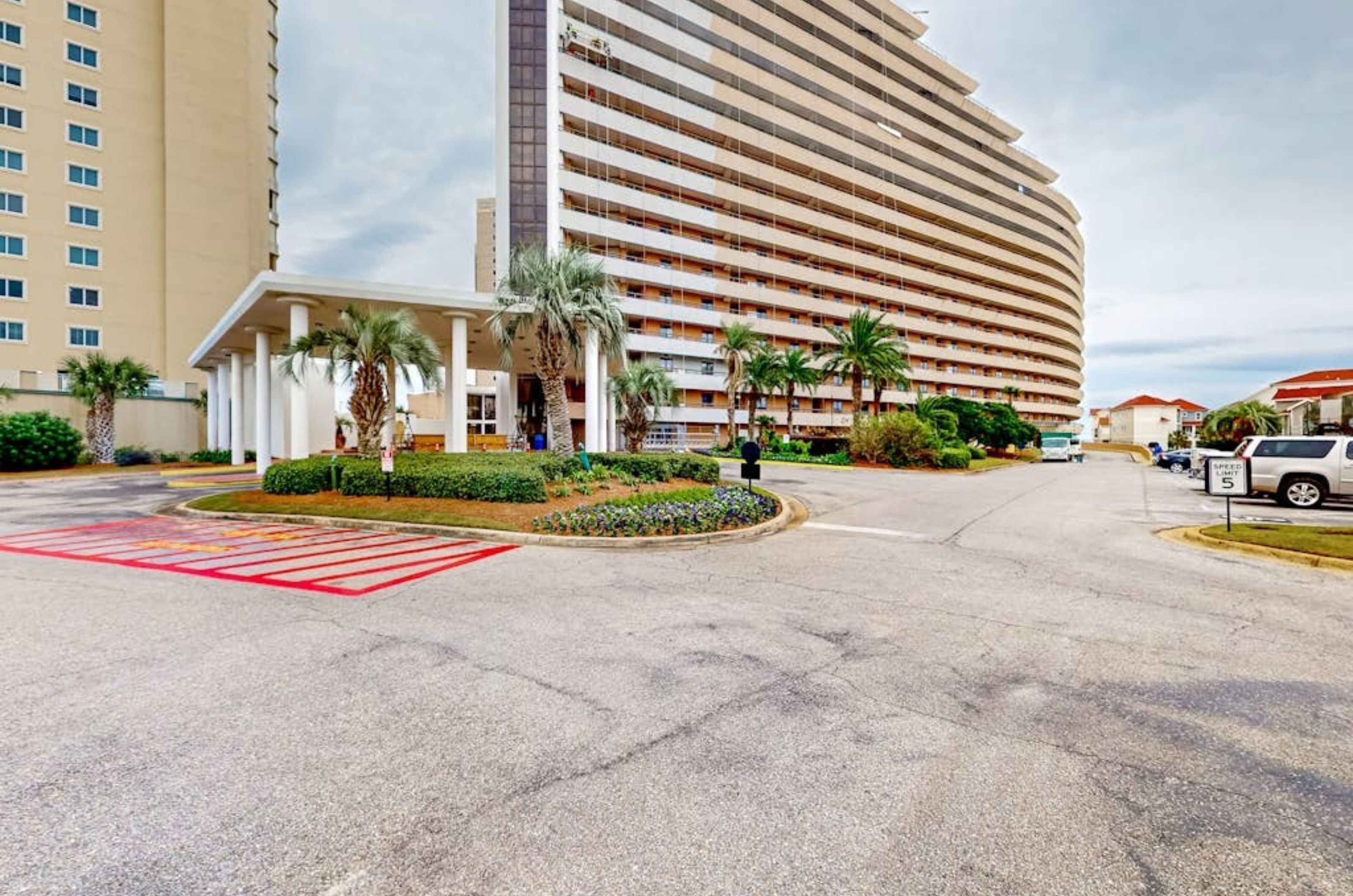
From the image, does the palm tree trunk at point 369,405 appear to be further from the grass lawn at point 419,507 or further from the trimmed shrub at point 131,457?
the trimmed shrub at point 131,457

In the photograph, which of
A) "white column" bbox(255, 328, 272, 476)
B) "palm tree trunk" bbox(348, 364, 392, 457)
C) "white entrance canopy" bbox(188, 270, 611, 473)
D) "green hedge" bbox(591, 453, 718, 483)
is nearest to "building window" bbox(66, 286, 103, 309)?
"white entrance canopy" bbox(188, 270, 611, 473)

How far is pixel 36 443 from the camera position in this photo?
1093 inches

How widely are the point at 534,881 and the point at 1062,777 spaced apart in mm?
2963

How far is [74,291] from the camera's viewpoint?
128 ft

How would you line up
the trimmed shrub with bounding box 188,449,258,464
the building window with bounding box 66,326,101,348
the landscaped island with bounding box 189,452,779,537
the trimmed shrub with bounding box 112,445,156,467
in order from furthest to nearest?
the building window with bounding box 66,326,101,348, the trimmed shrub with bounding box 188,449,258,464, the trimmed shrub with bounding box 112,445,156,467, the landscaped island with bounding box 189,452,779,537

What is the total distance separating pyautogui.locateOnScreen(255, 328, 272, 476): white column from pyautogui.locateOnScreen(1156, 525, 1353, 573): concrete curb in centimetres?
2813

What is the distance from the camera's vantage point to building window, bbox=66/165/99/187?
39.2m

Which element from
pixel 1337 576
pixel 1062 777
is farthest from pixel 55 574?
pixel 1337 576

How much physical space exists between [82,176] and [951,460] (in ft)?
191

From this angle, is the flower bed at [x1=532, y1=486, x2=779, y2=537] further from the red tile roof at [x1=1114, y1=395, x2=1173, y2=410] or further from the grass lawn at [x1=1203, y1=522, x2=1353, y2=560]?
the red tile roof at [x1=1114, y1=395, x2=1173, y2=410]

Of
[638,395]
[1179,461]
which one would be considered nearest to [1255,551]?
[638,395]

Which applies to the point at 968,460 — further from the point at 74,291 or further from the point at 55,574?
the point at 74,291

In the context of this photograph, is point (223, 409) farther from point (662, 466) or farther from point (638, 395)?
point (662, 466)

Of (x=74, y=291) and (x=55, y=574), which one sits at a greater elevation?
(x=74, y=291)
